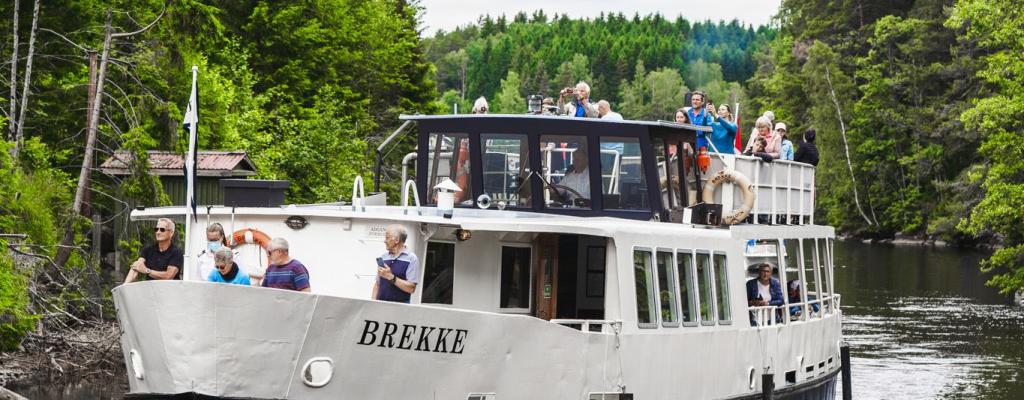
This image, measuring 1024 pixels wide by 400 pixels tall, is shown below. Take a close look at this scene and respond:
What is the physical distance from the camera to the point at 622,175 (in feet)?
62.2

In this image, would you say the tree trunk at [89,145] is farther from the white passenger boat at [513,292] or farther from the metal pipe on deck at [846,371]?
the metal pipe on deck at [846,371]

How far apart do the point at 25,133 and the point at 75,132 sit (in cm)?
122

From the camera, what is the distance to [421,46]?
8131cm

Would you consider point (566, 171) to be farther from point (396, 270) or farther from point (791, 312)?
point (791, 312)

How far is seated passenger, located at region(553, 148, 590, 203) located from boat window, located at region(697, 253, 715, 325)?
5.23 ft

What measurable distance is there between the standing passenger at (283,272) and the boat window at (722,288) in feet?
21.1

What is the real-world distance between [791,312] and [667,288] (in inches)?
243

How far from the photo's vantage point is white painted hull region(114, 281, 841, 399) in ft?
44.7

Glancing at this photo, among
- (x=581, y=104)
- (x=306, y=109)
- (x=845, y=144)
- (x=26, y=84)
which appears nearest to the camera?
(x=581, y=104)

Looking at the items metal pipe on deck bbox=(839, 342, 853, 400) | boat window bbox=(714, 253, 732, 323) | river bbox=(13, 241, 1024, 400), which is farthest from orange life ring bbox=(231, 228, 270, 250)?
metal pipe on deck bbox=(839, 342, 853, 400)

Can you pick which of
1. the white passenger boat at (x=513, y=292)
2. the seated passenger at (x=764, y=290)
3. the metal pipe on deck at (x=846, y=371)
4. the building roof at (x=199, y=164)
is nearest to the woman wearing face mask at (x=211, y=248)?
the white passenger boat at (x=513, y=292)

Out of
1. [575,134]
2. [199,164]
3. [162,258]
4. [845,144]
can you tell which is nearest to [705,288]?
[575,134]

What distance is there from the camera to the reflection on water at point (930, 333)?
104 feet

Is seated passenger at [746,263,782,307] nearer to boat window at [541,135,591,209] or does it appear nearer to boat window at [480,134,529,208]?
boat window at [541,135,591,209]
